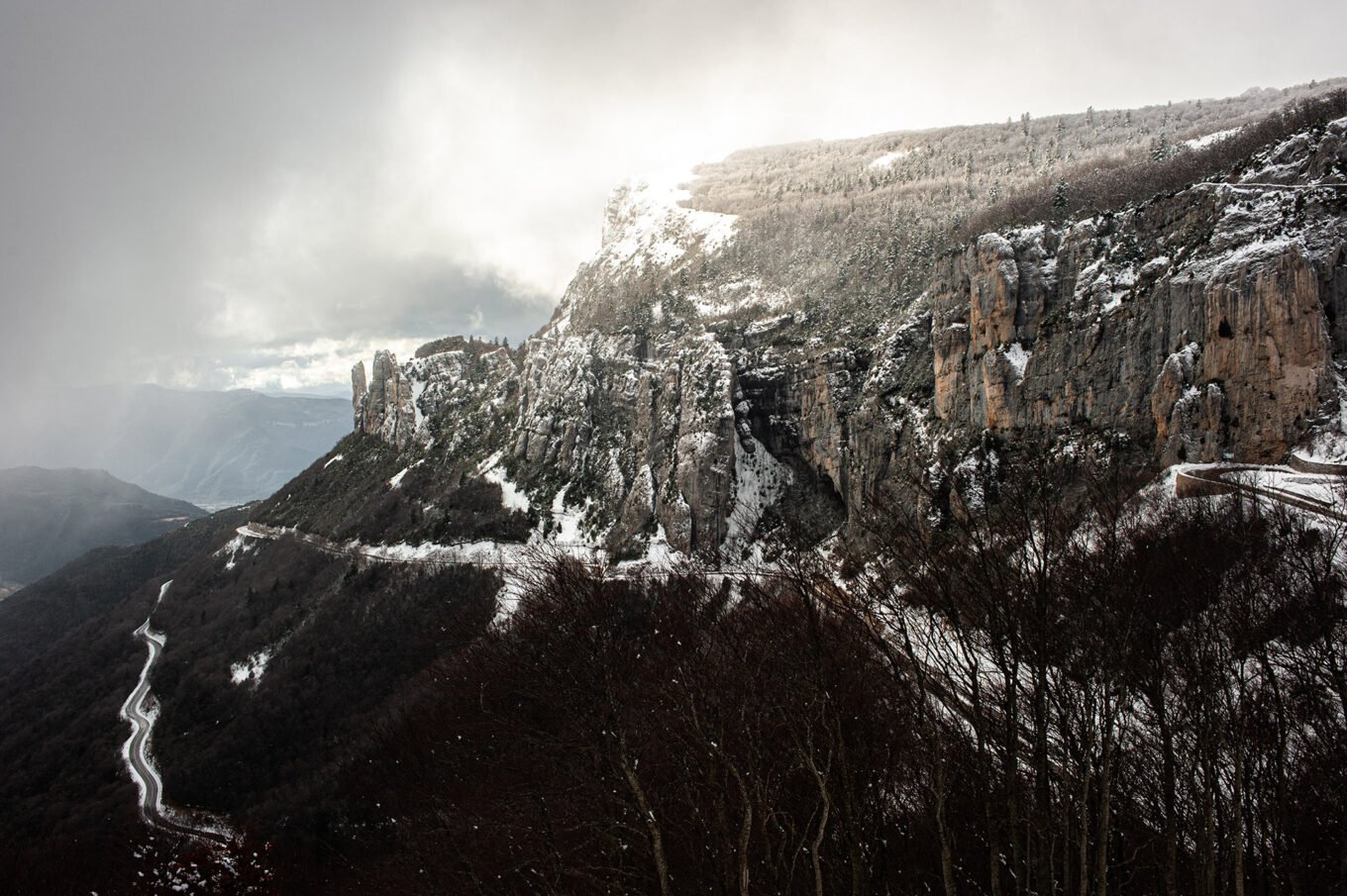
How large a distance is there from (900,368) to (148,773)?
8874 cm

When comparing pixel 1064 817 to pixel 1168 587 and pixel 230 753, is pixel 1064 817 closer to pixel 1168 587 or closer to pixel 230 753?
pixel 1168 587

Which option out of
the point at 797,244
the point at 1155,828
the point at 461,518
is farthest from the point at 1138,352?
the point at 461,518

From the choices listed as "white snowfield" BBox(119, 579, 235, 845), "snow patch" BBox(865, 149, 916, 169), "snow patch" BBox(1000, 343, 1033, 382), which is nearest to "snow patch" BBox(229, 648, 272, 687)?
"white snowfield" BBox(119, 579, 235, 845)

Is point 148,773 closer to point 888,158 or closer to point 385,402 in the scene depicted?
point 385,402

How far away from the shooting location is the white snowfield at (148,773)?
45000 millimetres

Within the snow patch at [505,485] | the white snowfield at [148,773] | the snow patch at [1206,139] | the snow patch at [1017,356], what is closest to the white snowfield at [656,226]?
the snow patch at [505,485]

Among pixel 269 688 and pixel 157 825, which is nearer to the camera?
pixel 157 825

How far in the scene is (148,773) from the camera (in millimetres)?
54250

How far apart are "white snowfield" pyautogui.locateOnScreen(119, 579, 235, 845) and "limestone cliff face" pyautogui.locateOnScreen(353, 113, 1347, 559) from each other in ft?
144

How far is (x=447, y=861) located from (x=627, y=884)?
28.2 ft

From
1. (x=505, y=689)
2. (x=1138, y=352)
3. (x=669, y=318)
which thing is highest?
(x=669, y=318)

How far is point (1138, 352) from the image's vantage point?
37.7 meters

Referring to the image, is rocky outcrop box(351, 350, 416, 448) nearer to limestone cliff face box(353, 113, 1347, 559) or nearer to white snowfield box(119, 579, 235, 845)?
limestone cliff face box(353, 113, 1347, 559)

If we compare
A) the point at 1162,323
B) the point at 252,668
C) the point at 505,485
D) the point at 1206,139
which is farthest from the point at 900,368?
the point at 252,668
